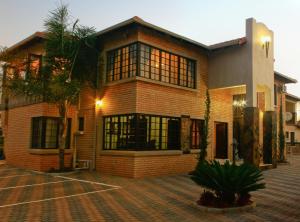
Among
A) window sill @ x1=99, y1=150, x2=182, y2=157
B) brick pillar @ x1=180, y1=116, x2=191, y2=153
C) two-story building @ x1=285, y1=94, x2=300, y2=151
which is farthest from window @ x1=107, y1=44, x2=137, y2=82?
two-story building @ x1=285, y1=94, x2=300, y2=151

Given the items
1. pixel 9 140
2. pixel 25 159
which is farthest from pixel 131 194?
pixel 9 140

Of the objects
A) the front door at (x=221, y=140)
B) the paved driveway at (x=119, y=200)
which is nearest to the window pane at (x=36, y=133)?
the paved driveway at (x=119, y=200)

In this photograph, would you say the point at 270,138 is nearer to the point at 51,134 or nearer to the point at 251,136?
the point at 251,136

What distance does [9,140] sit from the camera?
19.1m

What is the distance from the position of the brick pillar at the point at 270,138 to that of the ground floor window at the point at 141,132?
6.23 metres

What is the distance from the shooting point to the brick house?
550 inches

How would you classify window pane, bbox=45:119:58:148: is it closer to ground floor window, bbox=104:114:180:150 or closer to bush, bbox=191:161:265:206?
ground floor window, bbox=104:114:180:150

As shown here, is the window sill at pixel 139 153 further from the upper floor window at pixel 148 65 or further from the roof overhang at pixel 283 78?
the roof overhang at pixel 283 78

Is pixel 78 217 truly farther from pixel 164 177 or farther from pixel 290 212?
pixel 164 177

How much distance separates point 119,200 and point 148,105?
6.09 m

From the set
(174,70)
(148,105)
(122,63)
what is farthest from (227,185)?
(174,70)

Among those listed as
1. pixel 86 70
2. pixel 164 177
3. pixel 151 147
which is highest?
pixel 86 70

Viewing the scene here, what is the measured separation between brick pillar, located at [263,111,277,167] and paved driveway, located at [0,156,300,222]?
557 centimetres

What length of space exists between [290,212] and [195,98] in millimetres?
9888
